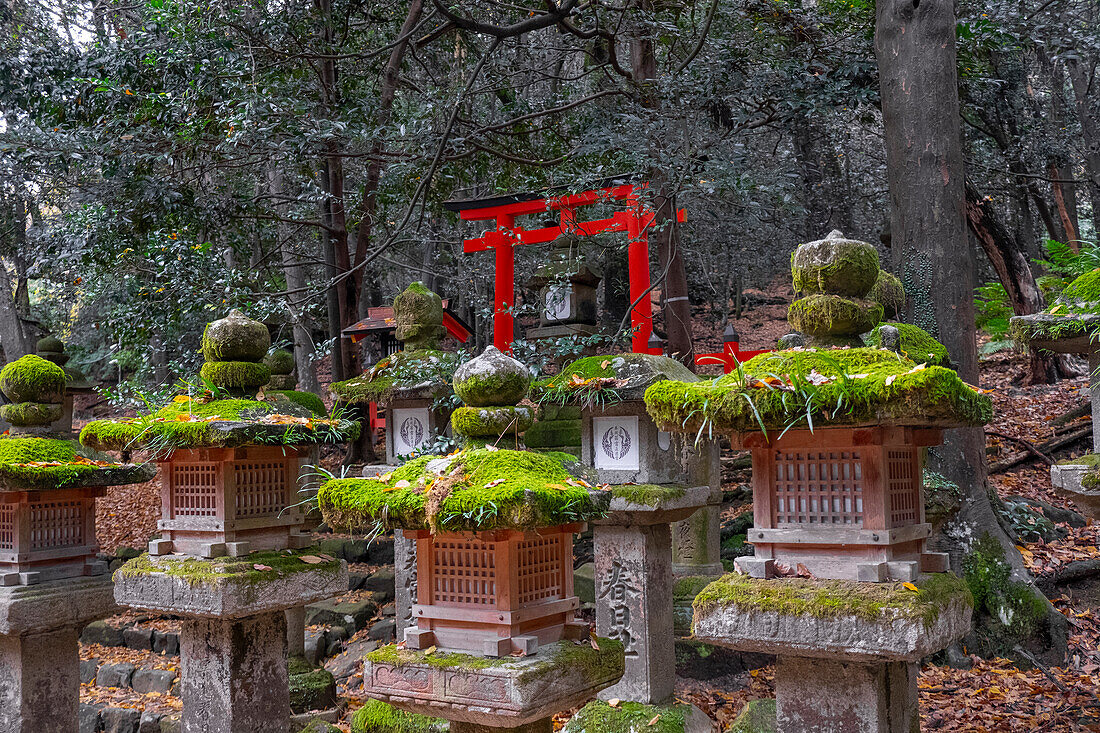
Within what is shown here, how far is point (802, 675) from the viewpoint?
4.55m

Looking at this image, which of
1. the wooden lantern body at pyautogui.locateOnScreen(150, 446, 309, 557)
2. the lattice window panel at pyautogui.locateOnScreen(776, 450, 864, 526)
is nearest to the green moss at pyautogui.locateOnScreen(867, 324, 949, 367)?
the lattice window panel at pyautogui.locateOnScreen(776, 450, 864, 526)

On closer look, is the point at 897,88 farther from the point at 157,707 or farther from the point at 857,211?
the point at 157,707

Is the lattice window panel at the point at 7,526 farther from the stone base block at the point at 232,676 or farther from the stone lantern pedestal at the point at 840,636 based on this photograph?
the stone lantern pedestal at the point at 840,636

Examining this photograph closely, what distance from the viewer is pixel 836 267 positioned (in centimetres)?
458

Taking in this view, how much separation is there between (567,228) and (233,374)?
3898 mm

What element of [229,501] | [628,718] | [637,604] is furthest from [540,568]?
[229,501]

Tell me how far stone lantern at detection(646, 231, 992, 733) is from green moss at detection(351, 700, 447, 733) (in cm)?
348

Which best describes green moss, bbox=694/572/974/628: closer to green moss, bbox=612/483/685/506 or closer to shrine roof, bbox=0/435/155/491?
Result: green moss, bbox=612/483/685/506

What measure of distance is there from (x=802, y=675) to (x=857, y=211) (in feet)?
42.7

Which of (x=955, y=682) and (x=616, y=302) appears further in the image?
(x=616, y=302)

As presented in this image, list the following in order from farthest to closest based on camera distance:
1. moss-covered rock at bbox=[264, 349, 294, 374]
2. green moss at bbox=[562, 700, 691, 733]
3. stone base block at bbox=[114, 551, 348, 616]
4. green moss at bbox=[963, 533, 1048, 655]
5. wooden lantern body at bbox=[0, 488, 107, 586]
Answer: moss-covered rock at bbox=[264, 349, 294, 374], green moss at bbox=[963, 533, 1048, 655], wooden lantern body at bbox=[0, 488, 107, 586], green moss at bbox=[562, 700, 691, 733], stone base block at bbox=[114, 551, 348, 616]

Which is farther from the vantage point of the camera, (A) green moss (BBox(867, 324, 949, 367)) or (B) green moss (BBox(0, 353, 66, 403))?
(B) green moss (BBox(0, 353, 66, 403))

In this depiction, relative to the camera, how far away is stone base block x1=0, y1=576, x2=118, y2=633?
21.5ft

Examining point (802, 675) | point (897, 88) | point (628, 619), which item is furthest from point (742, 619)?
point (897, 88)
